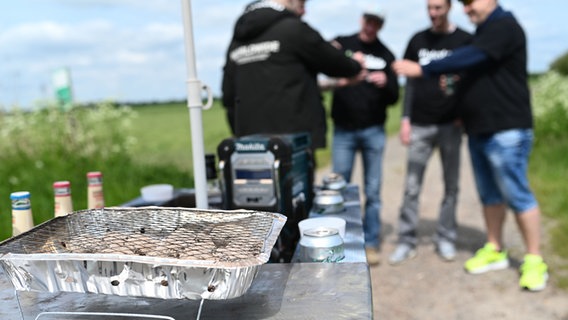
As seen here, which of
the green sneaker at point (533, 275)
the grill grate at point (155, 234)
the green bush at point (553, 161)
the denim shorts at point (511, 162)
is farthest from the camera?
the green bush at point (553, 161)

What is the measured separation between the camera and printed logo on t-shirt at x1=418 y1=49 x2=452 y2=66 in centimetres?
407

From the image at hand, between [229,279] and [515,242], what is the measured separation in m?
4.18

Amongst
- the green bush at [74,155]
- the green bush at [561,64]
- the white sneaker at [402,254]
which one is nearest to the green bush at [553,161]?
the white sneaker at [402,254]

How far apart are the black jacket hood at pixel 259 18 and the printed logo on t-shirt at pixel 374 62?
1.45 m

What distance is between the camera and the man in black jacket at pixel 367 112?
13.6ft

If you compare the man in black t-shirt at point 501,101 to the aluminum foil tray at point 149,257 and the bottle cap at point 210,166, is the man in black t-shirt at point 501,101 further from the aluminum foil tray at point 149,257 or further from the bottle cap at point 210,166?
the aluminum foil tray at point 149,257

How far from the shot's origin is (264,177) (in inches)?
85.0

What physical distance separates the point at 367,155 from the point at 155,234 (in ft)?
9.84

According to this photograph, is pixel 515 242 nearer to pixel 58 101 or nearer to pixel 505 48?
pixel 505 48

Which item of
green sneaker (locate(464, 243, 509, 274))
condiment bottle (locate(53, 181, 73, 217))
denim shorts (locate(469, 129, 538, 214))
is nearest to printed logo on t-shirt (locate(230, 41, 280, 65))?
condiment bottle (locate(53, 181, 73, 217))

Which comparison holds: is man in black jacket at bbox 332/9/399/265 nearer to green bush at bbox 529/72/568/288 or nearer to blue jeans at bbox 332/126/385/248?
blue jeans at bbox 332/126/385/248

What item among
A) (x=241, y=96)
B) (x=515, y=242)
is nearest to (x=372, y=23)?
(x=241, y=96)

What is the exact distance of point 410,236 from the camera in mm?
4504

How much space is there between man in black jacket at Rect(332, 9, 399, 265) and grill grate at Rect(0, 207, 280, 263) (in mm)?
2768
